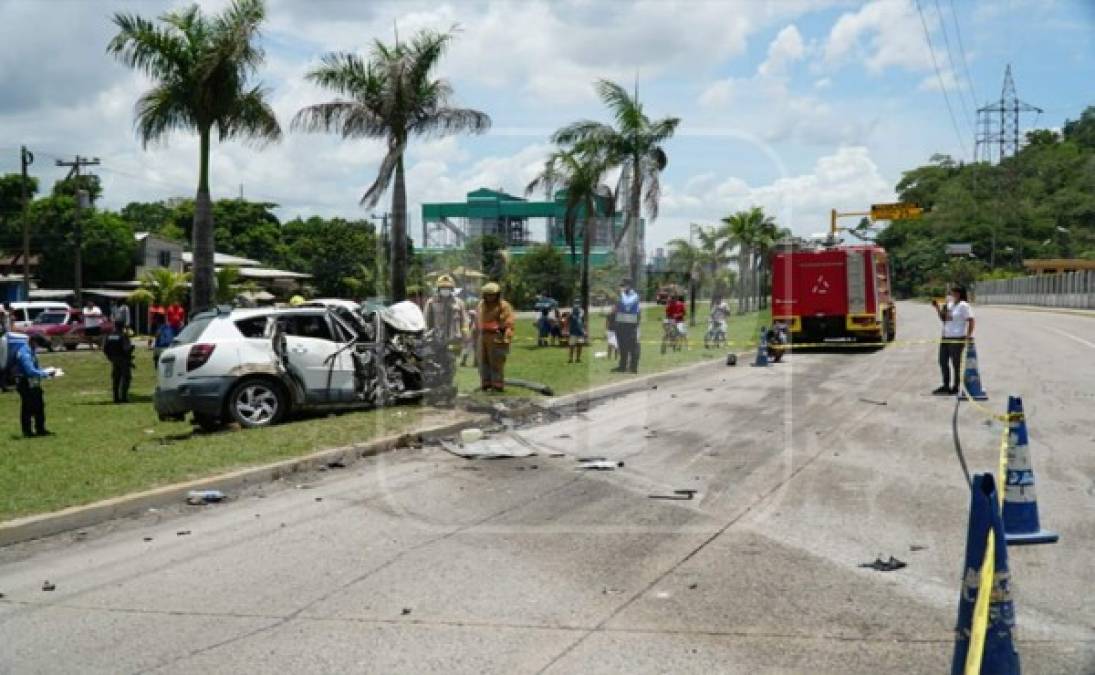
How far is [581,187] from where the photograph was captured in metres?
32.3

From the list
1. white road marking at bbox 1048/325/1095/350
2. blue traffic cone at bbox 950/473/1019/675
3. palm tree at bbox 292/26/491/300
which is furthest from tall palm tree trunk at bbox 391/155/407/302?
blue traffic cone at bbox 950/473/1019/675

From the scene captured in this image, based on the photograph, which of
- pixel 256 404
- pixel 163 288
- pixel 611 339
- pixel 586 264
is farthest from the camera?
pixel 163 288

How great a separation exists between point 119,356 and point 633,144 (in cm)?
1651

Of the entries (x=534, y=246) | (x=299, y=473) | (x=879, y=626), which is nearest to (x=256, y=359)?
(x=299, y=473)

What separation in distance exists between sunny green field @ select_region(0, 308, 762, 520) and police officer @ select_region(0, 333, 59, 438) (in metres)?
0.23

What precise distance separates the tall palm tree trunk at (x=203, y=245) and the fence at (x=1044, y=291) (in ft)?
162

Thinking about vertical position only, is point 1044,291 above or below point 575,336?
above

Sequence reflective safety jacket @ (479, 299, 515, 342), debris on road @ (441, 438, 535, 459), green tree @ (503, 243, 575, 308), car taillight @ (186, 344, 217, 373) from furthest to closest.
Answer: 1. green tree @ (503, 243, 575, 308)
2. reflective safety jacket @ (479, 299, 515, 342)
3. car taillight @ (186, 344, 217, 373)
4. debris on road @ (441, 438, 535, 459)

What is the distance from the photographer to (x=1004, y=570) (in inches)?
184

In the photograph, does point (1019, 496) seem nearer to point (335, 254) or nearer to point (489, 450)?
point (489, 450)

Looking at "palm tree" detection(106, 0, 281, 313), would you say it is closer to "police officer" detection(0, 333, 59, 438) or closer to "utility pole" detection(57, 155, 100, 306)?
"police officer" detection(0, 333, 59, 438)

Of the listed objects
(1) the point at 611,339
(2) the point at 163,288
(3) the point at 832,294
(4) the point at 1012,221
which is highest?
(4) the point at 1012,221

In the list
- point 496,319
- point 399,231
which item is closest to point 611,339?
point 399,231

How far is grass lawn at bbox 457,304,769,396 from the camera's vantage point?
60.7ft
